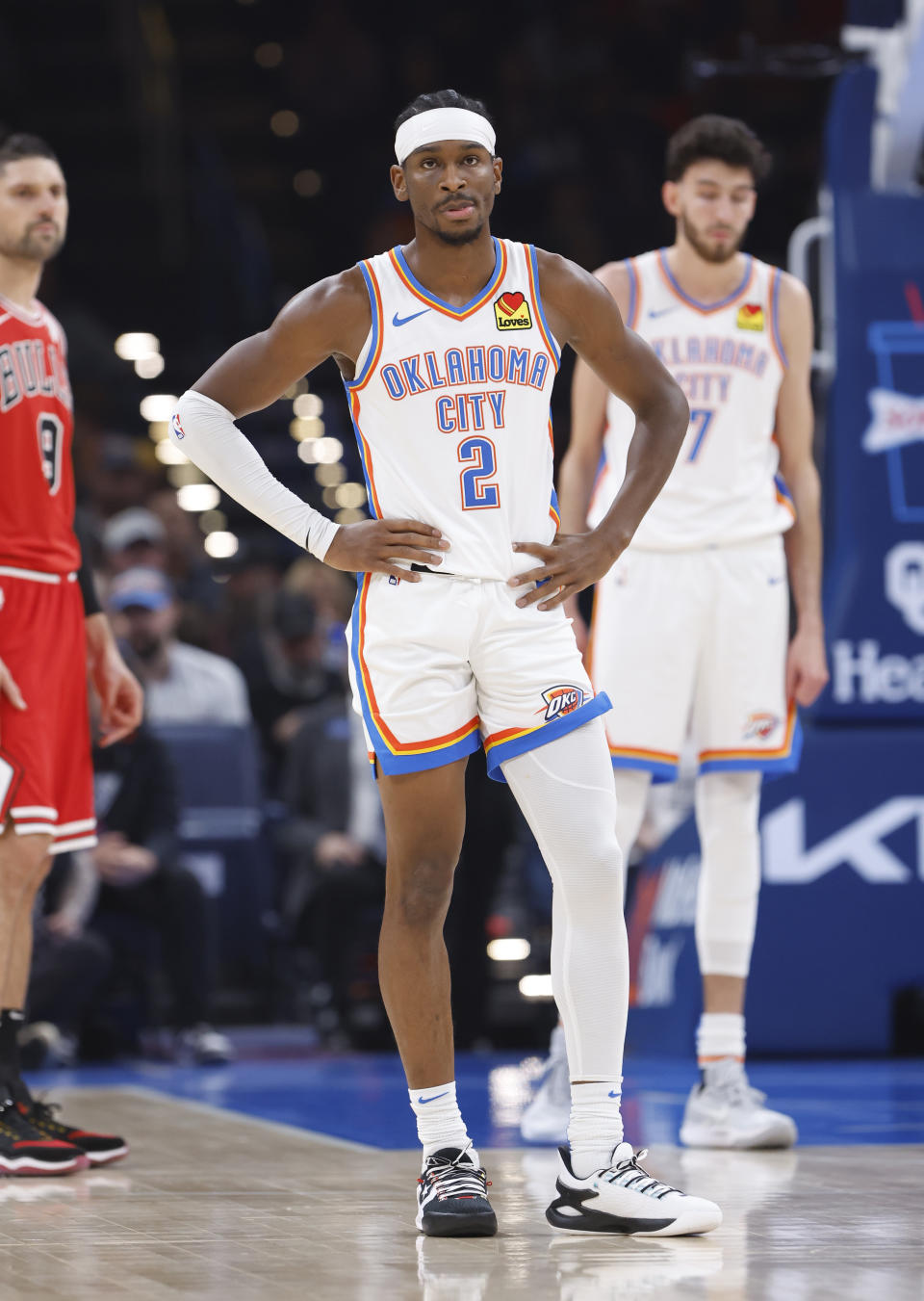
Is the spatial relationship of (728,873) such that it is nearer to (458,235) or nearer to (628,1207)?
(628,1207)

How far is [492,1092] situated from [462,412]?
2.98 metres

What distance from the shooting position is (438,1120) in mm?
3551

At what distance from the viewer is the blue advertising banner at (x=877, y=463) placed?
6.84 meters

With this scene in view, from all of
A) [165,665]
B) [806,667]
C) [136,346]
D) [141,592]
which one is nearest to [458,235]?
[806,667]

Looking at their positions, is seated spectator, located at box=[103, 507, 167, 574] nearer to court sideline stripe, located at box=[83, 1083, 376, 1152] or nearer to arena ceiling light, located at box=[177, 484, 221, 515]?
court sideline stripe, located at box=[83, 1083, 376, 1152]

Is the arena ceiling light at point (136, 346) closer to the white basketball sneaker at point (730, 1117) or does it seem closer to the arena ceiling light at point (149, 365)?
the arena ceiling light at point (149, 365)

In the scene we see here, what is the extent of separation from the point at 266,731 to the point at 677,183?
6.33m

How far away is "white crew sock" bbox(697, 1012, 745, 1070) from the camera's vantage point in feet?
15.7

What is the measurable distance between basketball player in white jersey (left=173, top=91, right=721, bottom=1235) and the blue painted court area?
1256 mm

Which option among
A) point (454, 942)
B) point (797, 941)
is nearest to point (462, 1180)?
point (797, 941)

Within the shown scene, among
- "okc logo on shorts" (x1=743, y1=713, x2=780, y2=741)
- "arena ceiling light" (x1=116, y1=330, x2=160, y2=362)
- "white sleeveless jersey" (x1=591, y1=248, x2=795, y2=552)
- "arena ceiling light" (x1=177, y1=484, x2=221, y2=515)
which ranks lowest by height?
"okc logo on shorts" (x1=743, y1=713, x2=780, y2=741)

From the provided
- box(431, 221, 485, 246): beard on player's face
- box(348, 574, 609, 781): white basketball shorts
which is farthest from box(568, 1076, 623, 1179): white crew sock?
box(431, 221, 485, 246): beard on player's face

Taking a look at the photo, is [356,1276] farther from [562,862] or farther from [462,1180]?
[562,862]

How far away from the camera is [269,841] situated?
9.50 metres
